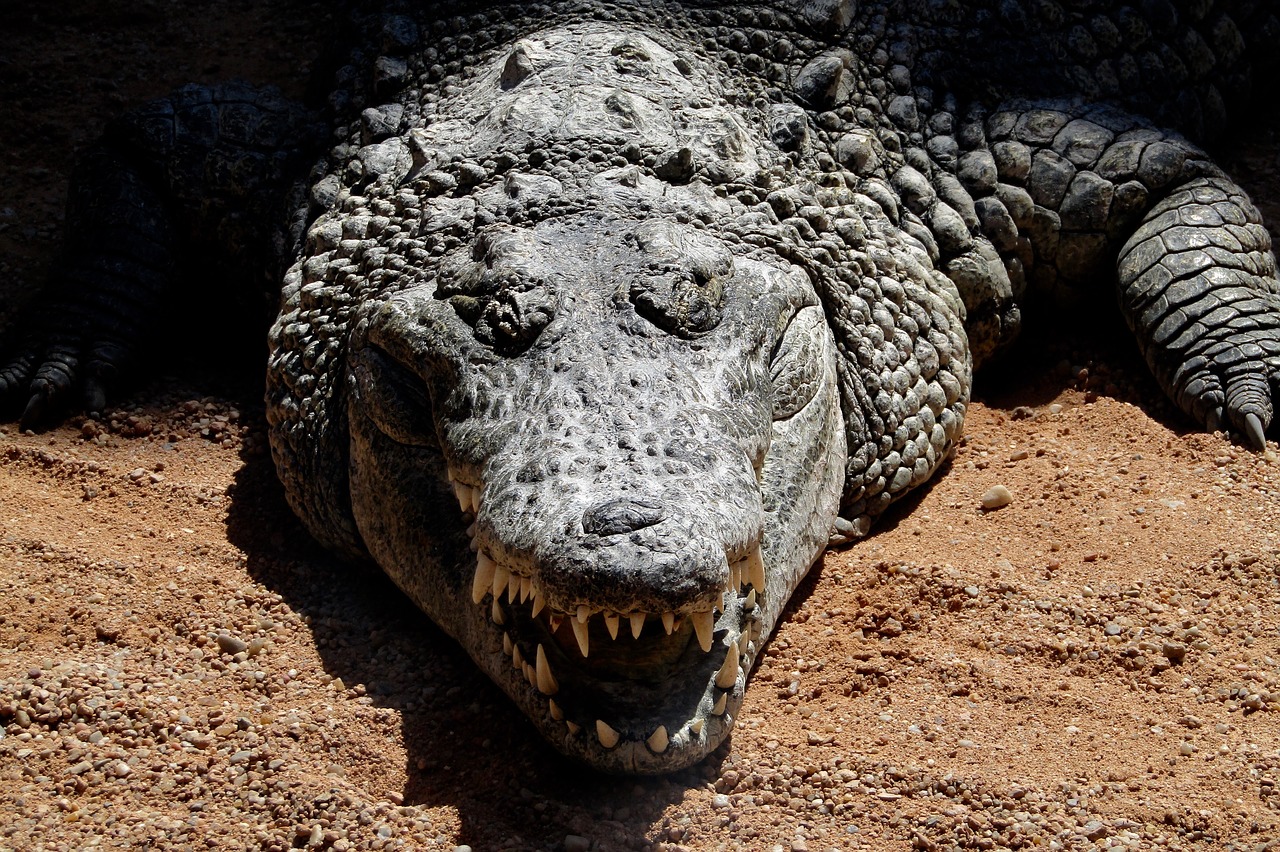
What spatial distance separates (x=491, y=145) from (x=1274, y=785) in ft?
8.93

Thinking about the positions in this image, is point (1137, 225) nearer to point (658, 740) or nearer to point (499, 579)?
point (658, 740)

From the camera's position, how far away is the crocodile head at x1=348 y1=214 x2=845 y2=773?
9.20 feet

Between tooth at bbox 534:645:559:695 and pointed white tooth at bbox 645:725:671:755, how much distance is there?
0.84 feet

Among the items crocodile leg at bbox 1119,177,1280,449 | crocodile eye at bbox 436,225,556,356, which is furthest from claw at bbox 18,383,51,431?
crocodile leg at bbox 1119,177,1280,449

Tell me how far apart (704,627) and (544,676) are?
0.44m

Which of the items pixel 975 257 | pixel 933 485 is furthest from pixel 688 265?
pixel 975 257

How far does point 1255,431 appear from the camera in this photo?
432 centimetres

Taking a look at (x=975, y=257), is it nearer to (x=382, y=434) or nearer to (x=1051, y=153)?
→ (x=1051, y=153)

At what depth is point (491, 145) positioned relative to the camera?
4145 millimetres

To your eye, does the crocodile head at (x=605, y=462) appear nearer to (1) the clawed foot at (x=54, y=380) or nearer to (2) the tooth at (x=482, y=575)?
(2) the tooth at (x=482, y=575)

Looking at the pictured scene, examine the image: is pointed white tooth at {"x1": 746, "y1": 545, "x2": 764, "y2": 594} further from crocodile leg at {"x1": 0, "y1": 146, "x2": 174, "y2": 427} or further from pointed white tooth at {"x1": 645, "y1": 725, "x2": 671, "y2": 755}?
crocodile leg at {"x1": 0, "y1": 146, "x2": 174, "y2": 427}

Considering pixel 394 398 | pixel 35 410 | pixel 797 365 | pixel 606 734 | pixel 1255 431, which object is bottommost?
pixel 35 410

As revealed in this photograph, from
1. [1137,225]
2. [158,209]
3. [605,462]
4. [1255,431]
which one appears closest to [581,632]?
[605,462]

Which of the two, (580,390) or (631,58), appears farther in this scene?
(631,58)
